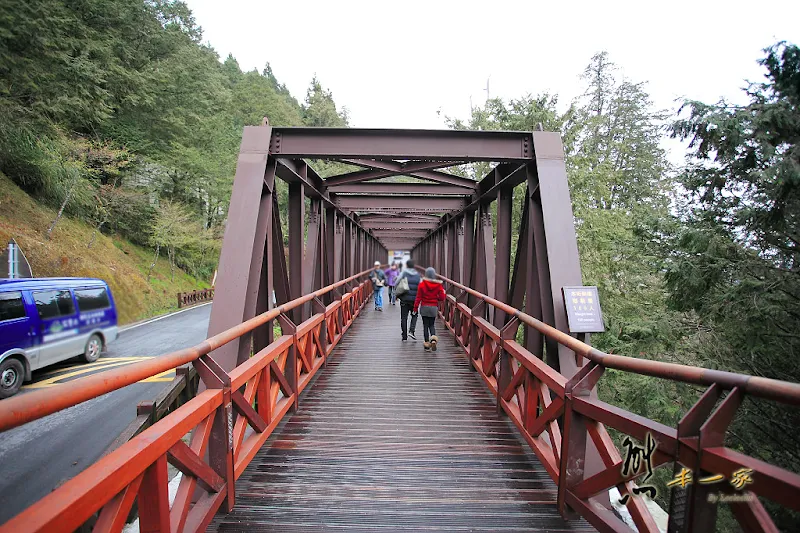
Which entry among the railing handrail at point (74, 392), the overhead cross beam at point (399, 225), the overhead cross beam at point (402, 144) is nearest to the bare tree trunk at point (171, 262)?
the overhead cross beam at point (399, 225)

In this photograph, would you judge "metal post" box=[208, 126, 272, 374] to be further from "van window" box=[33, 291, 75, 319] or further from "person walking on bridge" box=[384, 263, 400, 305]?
"person walking on bridge" box=[384, 263, 400, 305]

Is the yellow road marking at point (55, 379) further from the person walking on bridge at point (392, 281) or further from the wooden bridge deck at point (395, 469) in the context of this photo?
the person walking on bridge at point (392, 281)

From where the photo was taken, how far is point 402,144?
4.62m

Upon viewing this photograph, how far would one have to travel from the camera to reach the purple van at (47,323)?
23.6 feet

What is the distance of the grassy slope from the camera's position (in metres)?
11.7

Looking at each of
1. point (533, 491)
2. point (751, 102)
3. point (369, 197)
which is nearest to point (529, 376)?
point (533, 491)

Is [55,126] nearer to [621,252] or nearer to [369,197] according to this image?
[369,197]

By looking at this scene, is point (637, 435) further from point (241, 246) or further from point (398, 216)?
point (398, 216)

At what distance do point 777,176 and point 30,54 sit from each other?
19.7 meters

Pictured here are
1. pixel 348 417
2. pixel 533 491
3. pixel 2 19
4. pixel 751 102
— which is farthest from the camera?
pixel 2 19

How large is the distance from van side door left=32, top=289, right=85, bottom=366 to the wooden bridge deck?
646cm

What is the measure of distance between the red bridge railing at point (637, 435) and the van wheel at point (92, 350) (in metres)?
10.6

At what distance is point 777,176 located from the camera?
5125 millimetres

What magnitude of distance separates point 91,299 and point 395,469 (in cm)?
937
